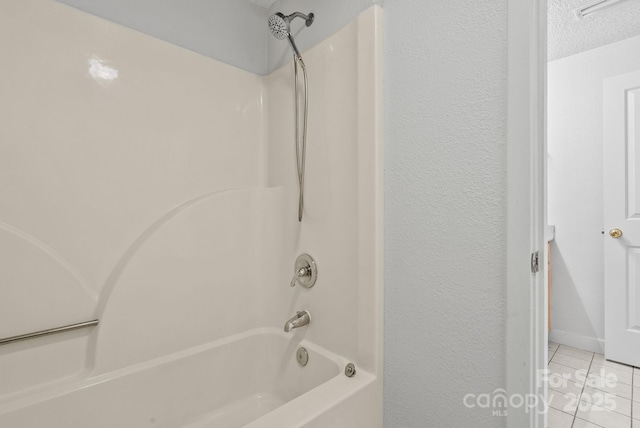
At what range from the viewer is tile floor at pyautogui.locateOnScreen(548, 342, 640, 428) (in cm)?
153

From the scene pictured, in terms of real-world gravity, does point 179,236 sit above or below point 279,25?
below

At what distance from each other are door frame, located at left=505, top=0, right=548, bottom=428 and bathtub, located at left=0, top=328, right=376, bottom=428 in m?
0.46

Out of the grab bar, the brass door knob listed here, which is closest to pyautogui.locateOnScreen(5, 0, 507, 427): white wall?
the grab bar

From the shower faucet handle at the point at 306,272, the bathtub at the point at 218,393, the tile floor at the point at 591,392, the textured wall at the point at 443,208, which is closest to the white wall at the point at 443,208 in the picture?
the textured wall at the point at 443,208

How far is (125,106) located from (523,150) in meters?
1.34

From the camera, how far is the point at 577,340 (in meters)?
2.34

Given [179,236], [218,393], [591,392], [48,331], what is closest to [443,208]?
[179,236]

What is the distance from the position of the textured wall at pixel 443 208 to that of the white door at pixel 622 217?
6.70ft

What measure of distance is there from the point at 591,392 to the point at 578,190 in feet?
4.77

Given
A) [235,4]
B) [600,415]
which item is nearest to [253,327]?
[235,4]

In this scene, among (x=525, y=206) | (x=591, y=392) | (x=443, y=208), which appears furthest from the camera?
(x=591, y=392)

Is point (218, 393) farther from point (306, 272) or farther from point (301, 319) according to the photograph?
point (306, 272)

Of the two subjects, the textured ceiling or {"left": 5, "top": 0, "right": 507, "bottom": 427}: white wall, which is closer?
{"left": 5, "top": 0, "right": 507, "bottom": 427}: white wall

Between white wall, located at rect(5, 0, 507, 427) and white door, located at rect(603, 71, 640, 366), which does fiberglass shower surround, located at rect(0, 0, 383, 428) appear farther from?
white door, located at rect(603, 71, 640, 366)
